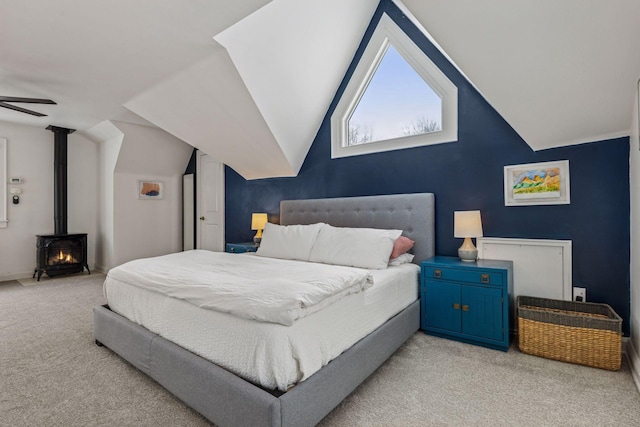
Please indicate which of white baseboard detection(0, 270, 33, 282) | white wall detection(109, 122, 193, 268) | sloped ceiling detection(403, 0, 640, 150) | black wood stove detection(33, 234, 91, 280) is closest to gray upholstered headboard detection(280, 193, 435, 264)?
sloped ceiling detection(403, 0, 640, 150)

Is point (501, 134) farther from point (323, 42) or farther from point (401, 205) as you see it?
point (323, 42)

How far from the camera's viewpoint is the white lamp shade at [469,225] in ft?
9.23

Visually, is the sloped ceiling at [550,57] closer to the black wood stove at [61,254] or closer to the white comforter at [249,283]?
the white comforter at [249,283]

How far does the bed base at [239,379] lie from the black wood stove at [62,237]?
396 centimetres

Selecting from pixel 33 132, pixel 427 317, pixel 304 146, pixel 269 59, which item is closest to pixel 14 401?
pixel 427 317

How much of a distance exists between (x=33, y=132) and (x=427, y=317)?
6.84 m

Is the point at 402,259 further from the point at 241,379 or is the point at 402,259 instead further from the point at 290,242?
the point at 241,379

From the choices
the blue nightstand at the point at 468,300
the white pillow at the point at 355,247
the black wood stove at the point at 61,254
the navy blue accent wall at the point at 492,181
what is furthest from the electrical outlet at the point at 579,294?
the black wood stove at the point at 61,254

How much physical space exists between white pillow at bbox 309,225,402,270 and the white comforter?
23.0 inches

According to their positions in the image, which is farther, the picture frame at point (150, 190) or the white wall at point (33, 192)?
the picture frame at point (150, 190)

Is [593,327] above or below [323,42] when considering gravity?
below

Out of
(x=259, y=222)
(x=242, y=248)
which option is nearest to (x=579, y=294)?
(x=259, y=222)

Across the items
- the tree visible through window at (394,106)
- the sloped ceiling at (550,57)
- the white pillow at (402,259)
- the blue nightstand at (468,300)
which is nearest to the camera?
the sloped ceiling at (550,57)

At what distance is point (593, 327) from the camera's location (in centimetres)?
223
